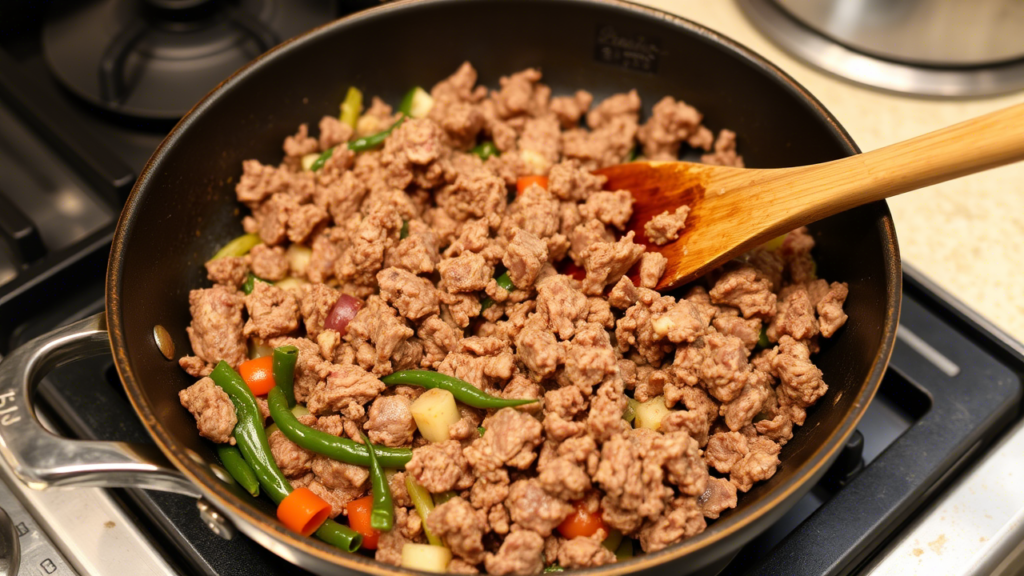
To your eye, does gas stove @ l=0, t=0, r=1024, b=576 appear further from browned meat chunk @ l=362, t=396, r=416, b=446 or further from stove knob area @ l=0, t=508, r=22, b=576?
browned meat chunk @ l=362, t=396, r=416, b=446

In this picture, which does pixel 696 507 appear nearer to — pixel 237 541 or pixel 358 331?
pixel 358 331

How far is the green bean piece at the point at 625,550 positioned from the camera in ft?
6.19

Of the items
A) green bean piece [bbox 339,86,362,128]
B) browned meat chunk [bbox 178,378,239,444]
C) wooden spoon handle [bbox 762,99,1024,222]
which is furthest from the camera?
green bean piece [bbox 339,86,362,128]

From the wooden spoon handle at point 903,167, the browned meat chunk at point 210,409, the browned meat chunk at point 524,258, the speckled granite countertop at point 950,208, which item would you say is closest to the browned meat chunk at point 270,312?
the browned meat chunk at point 210,409

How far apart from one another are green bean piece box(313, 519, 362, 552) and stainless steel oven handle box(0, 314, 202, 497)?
346 mm

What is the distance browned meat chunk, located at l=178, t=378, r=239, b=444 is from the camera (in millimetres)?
1971

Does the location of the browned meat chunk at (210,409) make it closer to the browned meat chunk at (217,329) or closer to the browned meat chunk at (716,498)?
the browned meat chunk at (217,329)

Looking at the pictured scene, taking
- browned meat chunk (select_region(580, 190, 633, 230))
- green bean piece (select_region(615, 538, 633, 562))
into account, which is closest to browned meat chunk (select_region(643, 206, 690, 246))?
Result: browned meat chunk (select_region(580, 190, 633, 230))

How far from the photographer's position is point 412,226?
236 cm

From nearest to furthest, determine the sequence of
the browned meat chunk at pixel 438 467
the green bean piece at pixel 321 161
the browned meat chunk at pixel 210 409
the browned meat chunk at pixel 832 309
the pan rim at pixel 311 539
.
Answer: the pan rim at pixel 311 539
the browned meat chunk at pixel 438 467
the browned meat chunk at pixel 210 409
the browned meat chunk at pixel 832 309
the green bean piece at pixel 321 161

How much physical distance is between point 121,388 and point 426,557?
121 cm

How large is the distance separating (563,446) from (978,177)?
2.14 metres

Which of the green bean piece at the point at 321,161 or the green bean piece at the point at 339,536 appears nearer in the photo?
the green bean piece at the point at 339,536

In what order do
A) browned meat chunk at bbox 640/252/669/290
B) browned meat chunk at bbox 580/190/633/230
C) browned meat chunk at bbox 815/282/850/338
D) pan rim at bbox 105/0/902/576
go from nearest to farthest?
1. pan rim at bbox 105/0/902/576
2. browned meat chunk at bbox 815/282/850/338
3. browned meat chunk at bbox 640/252/669/290
4. browned meat chunk at bbox 580/190/633/230
